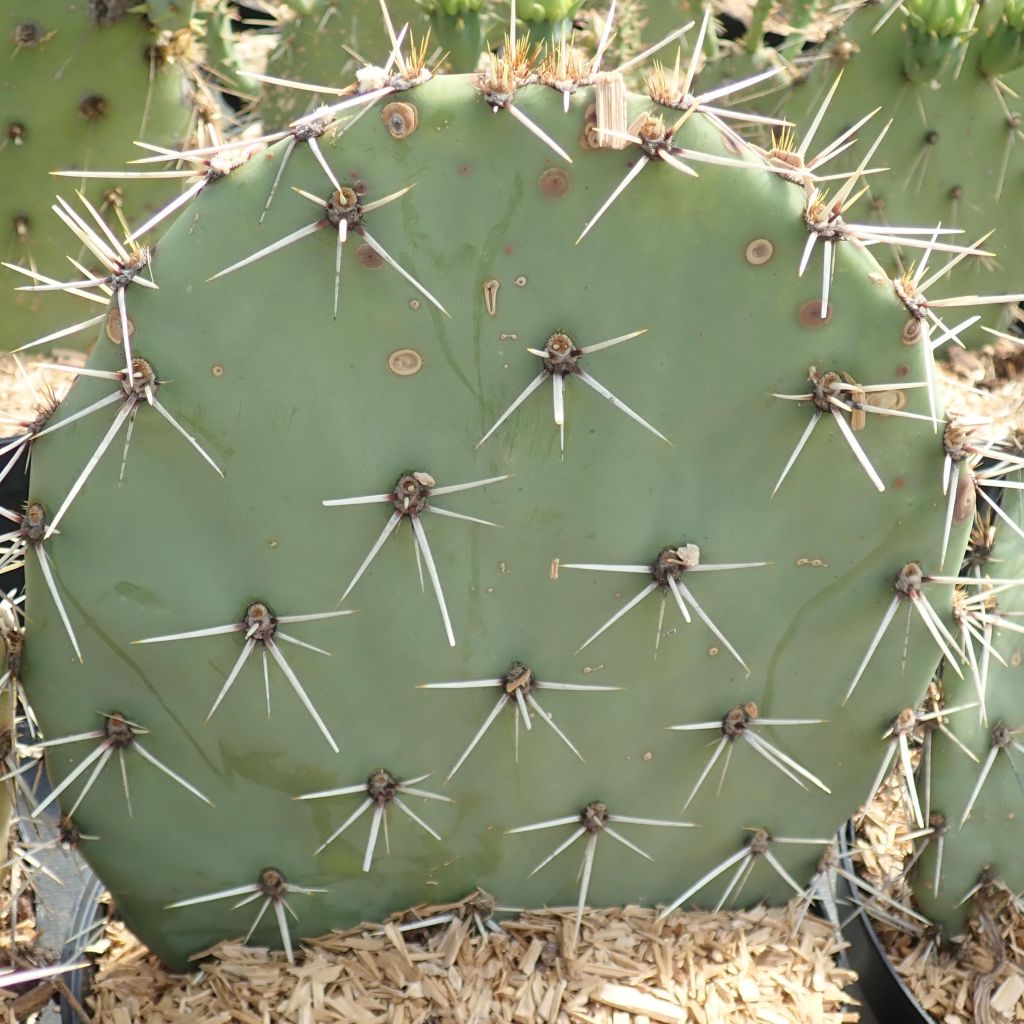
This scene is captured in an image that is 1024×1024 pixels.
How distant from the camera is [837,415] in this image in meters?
1.05

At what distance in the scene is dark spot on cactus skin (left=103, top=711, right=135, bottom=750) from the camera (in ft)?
3.70

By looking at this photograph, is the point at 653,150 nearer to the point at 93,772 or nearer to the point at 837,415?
the point at 837,415

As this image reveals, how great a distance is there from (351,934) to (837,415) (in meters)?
0.72

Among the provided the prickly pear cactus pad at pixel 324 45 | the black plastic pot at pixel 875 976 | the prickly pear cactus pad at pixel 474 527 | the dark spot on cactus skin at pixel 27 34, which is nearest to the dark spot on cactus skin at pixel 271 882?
the prickly pear cactus pad at pixel 474 527

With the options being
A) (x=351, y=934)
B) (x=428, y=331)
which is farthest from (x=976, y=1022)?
(x=428, y=331)

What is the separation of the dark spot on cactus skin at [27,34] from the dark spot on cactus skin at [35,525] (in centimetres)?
109

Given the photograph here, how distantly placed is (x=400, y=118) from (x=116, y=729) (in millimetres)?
609

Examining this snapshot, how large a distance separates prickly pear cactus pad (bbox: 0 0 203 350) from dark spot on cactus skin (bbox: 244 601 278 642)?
1.11 meters

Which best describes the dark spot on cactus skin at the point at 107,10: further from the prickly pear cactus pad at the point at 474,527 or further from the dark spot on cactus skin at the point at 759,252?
the dark spot on cactus skin at the point at 759,252

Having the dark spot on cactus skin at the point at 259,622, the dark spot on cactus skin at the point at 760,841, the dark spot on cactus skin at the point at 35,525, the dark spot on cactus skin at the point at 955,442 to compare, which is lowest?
the dark spot on cactus skin at the point at 760,841

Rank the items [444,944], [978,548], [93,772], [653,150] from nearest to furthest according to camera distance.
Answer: [653,150] → [93,772] → [444,944] → [978,548]

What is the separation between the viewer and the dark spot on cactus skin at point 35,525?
41.6 inches

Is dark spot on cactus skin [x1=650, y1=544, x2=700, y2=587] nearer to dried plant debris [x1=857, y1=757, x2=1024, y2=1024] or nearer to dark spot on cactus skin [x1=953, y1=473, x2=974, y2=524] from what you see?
dark spot on cactus skin [x1=953, y1=473, x2=974, y2=524]

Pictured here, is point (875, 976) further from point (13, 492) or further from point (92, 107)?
point (92, 107)
